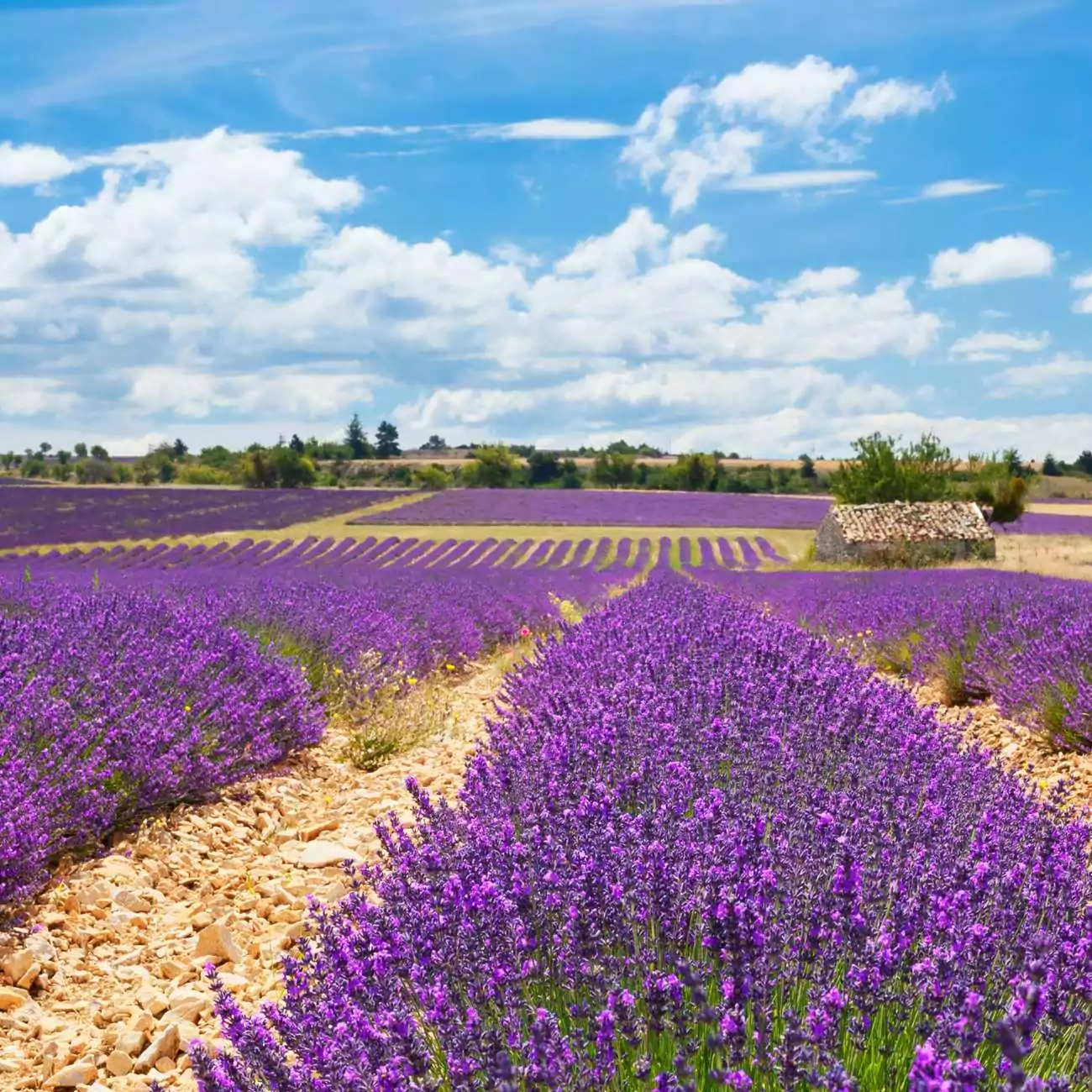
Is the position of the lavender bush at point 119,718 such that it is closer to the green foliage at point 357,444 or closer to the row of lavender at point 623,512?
the row of lavender at point 623,512

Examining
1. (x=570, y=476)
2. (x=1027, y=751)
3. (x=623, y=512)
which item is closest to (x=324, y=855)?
(x=1027, y=751)

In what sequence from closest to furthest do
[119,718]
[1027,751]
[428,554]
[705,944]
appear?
[705,944]
[119,718]
[1027,751]
[428,554]

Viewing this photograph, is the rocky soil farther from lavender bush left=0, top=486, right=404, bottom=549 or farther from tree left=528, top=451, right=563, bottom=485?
tree left=528, top=451, right=563, bottom=485

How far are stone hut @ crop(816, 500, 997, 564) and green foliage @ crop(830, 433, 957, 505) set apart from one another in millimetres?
4235

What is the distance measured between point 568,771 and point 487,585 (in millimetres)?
10181

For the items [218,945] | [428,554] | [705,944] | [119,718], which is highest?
[705,944]

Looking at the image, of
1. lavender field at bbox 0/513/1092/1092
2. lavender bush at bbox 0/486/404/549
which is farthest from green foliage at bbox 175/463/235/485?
lavender field at bbox 0/513/1092/1092

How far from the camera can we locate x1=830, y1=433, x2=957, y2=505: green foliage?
30125 millimetres

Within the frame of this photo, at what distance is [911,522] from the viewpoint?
80.6 ft

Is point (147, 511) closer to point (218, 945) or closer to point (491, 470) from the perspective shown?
point (218, 945)

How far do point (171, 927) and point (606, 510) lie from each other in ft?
104

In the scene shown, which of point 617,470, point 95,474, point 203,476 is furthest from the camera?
point 617,470

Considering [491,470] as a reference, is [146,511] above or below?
below

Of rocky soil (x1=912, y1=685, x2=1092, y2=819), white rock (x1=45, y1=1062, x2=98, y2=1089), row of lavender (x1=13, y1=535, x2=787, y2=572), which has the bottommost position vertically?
white rock (x1=45, y1=1062, x2=98, y2=1089)
